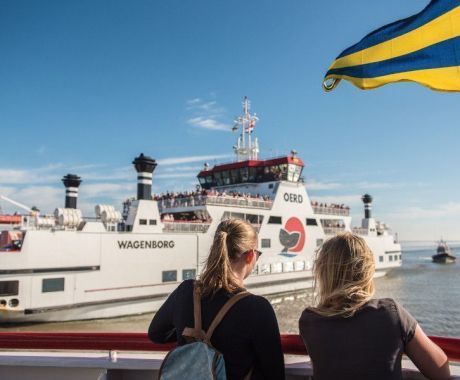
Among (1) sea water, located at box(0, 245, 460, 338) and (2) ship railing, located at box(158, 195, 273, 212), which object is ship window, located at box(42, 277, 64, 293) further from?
(2) ship railing, located at box(158, 195, 273, 212)

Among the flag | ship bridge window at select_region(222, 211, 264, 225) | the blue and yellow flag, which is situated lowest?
ship bridge window at select_region(222, 211, 264, 225)

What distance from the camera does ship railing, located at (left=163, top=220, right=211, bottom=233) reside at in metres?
16.7

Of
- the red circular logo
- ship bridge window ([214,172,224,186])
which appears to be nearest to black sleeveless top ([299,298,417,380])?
the red circular logo

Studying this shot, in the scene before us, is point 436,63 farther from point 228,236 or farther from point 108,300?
point 108,300

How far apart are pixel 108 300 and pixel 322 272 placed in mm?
13600

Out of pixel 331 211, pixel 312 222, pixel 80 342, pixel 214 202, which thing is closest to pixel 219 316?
pixel 80 342

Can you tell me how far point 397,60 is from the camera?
4.05 meters

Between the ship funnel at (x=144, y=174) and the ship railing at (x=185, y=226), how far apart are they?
1.33 metres

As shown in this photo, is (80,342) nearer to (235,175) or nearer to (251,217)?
(251,217)

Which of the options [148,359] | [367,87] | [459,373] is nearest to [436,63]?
[367,87]

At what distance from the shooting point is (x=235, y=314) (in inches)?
70.7

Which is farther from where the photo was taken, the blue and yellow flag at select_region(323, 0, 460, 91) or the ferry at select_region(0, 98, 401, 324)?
the ferry at select_region(0, 98, 401, 324)

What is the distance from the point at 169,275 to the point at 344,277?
14.8m

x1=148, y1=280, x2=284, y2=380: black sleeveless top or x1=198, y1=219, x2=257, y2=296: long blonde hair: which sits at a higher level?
x1=198, y1=219, x2=257, y2=296: long blonde hair
